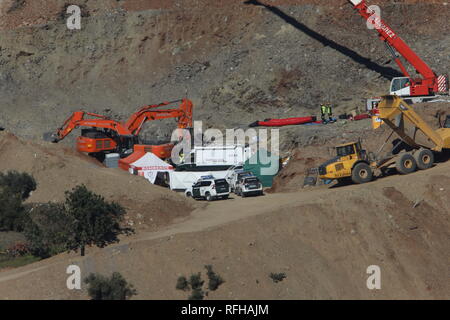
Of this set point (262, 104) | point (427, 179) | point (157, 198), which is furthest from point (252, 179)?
point (262, 104)

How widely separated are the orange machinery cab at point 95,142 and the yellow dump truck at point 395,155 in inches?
627

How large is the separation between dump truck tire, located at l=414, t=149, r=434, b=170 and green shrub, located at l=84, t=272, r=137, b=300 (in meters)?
16.5

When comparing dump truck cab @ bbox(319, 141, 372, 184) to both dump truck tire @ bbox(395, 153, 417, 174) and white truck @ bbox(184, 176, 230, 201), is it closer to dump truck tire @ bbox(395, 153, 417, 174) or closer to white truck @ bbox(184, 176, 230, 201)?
dump truck tire @ bbox(395, 153, 417, 174)

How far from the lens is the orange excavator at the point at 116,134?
4438 centimetres

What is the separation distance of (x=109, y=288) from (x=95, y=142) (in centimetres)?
2228

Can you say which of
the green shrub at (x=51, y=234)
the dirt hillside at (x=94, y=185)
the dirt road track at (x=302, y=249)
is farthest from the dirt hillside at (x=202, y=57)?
the green shrub at (x=51, y=234)

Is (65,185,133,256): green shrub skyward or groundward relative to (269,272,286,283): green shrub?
skyward

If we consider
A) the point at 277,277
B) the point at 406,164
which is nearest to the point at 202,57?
the point at 406,164

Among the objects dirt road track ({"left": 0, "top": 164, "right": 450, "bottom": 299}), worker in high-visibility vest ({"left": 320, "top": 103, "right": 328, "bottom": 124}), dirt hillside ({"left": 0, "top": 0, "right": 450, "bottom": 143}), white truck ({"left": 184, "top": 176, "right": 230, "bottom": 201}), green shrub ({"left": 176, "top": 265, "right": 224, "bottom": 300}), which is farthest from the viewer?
dirt hillside ({"left": 0, "top": 0, "right": 450, "bottom": 143})

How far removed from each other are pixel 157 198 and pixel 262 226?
255 inches

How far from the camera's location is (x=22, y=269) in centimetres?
2681

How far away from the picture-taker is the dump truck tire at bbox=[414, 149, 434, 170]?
34219 millimetres

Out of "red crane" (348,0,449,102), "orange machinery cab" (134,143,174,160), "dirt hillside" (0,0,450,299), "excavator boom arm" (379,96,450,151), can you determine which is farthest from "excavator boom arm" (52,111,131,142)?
"excavator boom arm" (379,96,450,151)

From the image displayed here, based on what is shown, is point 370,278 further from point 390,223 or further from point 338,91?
point 338,91
